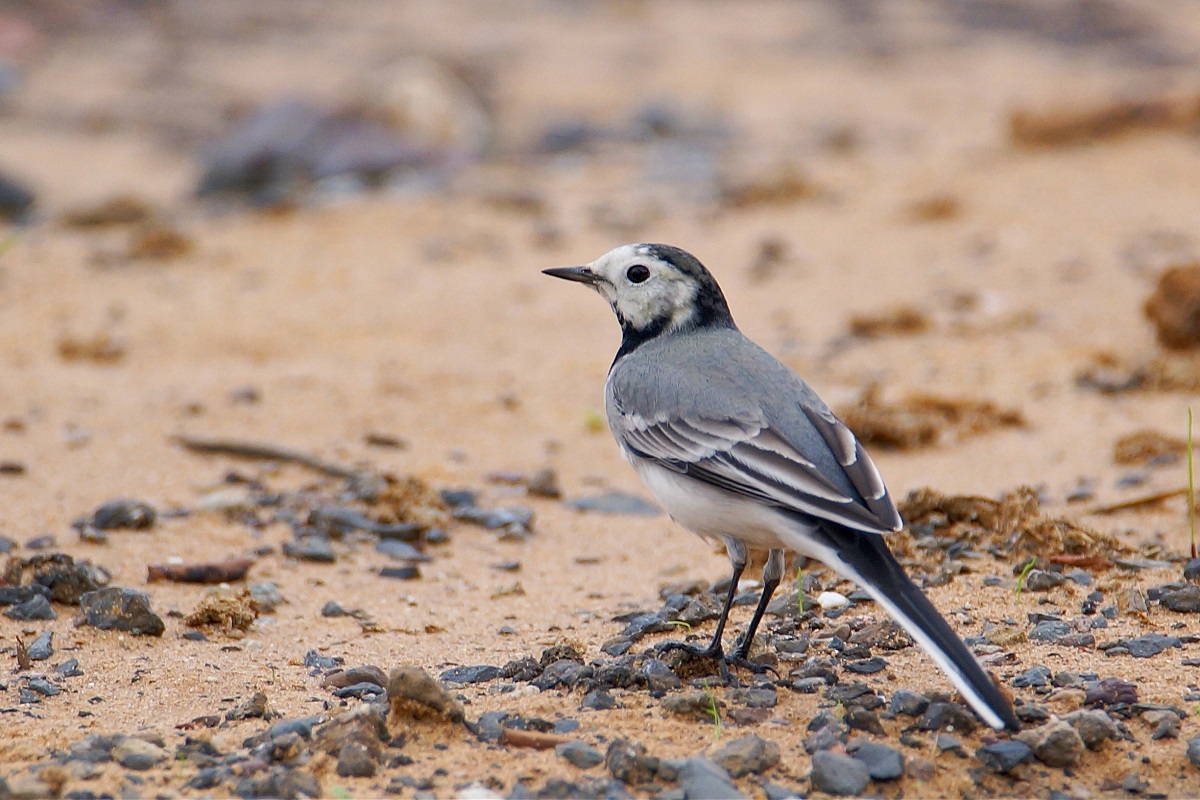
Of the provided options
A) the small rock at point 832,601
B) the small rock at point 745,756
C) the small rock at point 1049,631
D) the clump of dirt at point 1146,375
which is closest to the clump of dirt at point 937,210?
the clump of dirt at point 1146,375

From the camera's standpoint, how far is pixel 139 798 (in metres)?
3.52

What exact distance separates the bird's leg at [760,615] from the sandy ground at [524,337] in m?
0.34

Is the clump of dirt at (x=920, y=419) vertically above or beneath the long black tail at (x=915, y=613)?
beneath

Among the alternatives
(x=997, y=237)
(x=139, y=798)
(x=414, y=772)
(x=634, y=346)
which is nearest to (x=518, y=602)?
(x=634, y=346)

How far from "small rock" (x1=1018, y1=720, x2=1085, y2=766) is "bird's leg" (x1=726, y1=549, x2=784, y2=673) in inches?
40.4

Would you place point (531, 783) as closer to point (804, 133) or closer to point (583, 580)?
point (583, 580)

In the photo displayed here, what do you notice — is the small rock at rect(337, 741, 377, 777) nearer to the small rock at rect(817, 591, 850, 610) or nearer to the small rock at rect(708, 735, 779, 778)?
the small rock at rect(708, 735, 779, 778)

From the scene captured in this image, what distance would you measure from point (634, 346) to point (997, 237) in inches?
256

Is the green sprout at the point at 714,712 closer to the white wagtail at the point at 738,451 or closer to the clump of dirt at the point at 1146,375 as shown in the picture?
the white wagtail at the point at 738,451

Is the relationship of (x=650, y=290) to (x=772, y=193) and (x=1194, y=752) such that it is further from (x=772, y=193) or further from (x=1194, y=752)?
(x=772, y=193)

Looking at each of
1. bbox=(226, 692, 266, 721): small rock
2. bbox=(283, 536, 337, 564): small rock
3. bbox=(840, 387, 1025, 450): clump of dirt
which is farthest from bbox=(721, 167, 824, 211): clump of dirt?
bbox=(226, 692, 266, 721): small rock

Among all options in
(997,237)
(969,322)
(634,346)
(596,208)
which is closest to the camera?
(634,346)

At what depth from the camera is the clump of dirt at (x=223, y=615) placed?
518 centimetres

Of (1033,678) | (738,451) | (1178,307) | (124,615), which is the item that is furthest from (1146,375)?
(124,615)
